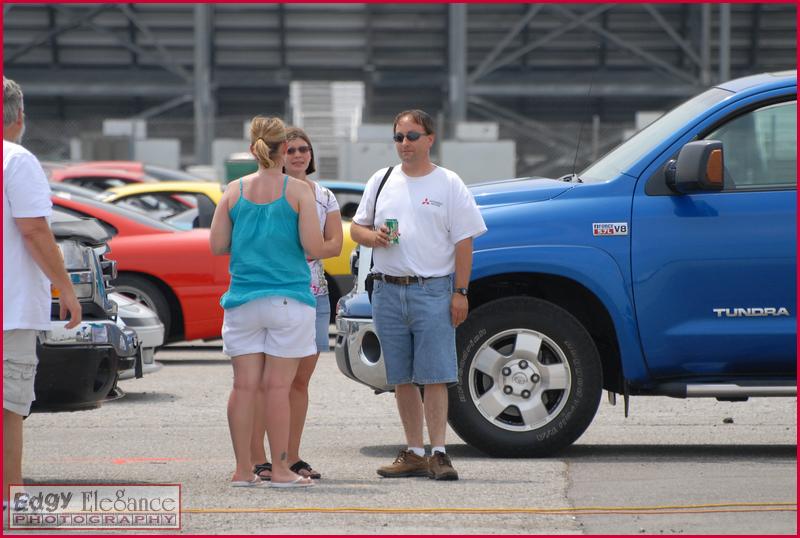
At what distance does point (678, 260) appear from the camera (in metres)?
7.59

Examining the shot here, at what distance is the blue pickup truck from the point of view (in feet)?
24.9

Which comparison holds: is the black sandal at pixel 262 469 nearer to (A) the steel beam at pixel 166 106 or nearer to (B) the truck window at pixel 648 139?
(B) the truck window at pixel 648 139

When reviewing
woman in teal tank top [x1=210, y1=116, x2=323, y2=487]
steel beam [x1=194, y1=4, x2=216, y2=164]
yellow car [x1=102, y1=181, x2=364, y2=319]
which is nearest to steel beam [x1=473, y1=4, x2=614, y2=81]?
steel beam [x1=194, y1=4, x2=216, y2=164]

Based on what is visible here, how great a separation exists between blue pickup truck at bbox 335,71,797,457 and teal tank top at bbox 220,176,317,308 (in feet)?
3.54

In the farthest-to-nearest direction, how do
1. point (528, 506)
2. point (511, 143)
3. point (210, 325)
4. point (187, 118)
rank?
point (187, 118), point (511, 143), point (210, 325), point (528, 506)

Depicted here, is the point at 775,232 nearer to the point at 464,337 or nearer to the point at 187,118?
the point at 464,337

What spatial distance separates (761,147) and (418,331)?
82.8 inches

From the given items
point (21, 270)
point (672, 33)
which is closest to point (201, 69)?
point (672, 33)

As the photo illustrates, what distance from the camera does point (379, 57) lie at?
145 feet

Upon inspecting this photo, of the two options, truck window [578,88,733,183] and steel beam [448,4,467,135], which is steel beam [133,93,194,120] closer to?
steel beam [448,4,467,135]

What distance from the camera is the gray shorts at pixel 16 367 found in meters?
6.00

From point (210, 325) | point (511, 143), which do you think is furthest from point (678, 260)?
point (511, 143)

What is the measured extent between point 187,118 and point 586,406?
3946 cm

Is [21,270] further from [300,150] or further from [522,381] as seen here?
[522,381]
